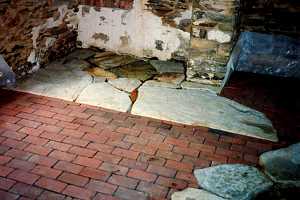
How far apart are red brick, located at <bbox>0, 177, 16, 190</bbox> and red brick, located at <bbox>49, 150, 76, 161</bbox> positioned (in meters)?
0.46

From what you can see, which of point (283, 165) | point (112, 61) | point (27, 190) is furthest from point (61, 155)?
point (112, 61)

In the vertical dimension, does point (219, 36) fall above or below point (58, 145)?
above

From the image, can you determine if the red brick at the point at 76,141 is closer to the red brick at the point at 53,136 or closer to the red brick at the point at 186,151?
the red brick at the point at 53,136

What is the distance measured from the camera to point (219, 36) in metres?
4.64

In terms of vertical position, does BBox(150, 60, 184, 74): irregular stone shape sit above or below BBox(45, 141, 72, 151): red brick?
above

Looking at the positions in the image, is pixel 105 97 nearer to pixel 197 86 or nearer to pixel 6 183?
pixel 197 86

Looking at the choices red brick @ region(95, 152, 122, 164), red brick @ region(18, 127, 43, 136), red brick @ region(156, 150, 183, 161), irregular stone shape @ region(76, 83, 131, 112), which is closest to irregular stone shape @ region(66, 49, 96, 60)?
irregular stone shape @ region(76, 83, 131, 112)

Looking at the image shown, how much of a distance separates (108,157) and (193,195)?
886mm

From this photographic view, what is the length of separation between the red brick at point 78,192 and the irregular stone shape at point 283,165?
5.14ft

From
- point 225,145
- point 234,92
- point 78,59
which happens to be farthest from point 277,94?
point 78,59

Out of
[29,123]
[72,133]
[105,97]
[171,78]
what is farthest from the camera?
[171,78]

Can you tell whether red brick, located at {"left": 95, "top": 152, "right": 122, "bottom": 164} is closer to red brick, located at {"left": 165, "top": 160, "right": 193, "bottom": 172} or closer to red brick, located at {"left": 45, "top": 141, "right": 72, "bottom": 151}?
red brick, located at {"left": 45, "top": 141, "right": 72, "bottom": 151}

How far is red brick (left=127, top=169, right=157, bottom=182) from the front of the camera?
3.05 m

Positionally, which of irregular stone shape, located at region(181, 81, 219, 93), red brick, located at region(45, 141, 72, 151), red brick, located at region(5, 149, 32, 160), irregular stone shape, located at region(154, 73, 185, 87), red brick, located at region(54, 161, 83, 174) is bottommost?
red brick, located at region(54, 161, 83, 174)
